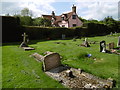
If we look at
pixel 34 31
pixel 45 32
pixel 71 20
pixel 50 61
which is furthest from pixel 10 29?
pixel 71 20

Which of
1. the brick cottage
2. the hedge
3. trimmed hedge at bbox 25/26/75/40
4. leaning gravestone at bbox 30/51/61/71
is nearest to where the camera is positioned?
leaning gravestone at bbox 30/51/61/71

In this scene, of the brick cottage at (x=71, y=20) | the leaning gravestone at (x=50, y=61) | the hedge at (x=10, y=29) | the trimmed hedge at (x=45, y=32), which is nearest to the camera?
the leaning gravestone at (x=50, y=61)

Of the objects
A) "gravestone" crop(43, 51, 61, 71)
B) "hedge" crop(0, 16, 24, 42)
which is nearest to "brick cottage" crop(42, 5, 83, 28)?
"hedge" crop(0, 16, 24, 42)

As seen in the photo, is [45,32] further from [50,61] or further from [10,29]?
[50,61]

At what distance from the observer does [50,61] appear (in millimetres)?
7137

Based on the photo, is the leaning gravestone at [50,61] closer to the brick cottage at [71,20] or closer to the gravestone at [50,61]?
the gravestone at [50,61]

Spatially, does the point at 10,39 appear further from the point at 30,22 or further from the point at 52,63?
the point at 30,22

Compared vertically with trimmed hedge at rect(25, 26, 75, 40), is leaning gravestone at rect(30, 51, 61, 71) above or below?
below

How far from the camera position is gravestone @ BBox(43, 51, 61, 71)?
6.95 metres

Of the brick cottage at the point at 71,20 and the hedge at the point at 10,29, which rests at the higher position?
the brick cottage at the point at 71,20

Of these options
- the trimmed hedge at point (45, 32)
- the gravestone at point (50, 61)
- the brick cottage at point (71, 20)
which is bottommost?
the gravestone at point (50, 61)

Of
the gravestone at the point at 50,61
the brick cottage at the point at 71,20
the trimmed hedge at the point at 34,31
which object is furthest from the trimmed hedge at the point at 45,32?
the gravestone at the point at 50,61

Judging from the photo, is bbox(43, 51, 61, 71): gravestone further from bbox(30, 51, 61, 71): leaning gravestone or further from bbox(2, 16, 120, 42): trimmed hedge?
bbox(2, 16, 120, 42): trimmed hedge

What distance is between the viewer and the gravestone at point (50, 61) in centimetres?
695
